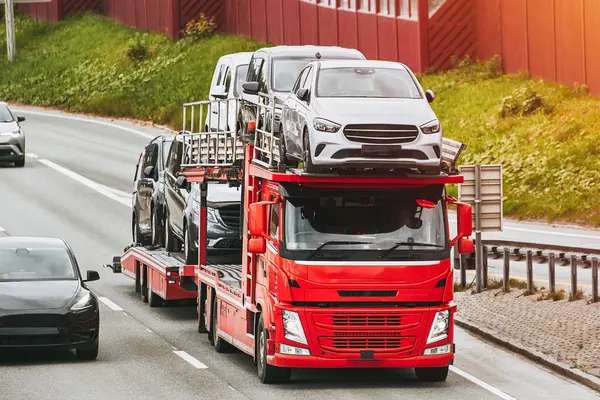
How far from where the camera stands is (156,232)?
992 inches

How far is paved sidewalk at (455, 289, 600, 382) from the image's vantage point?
61.1 feet

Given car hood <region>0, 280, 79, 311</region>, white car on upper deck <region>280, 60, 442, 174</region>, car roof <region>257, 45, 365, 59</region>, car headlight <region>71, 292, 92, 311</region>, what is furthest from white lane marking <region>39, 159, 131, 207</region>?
white car on upper deck <region>280, 60, 442, 174</region>

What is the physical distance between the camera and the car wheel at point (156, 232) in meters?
25.1

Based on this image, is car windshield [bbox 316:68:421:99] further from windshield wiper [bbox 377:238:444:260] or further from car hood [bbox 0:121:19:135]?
car hood [bbox 0:121:19:135]

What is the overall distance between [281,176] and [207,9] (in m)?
46.6

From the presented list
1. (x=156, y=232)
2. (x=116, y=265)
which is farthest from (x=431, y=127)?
(x=116, y=265)

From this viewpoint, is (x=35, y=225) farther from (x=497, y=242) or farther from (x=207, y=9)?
(x=207, y=9)

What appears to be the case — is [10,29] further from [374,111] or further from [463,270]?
[374,111]

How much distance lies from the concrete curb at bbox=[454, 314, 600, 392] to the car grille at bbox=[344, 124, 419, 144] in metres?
3.59

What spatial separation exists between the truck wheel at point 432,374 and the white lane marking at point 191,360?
9.45 feet

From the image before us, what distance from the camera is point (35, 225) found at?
33.6 meters

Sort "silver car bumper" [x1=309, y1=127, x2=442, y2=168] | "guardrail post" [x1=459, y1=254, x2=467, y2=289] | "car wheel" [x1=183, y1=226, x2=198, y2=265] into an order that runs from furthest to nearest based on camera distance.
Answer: "guardrail post" [x1=459, y1=254, x2=467, y2=289] → "car wheel" [x1=183, y1=226, x2=198, y2=265] → "silver car bumper" [x1=309, y1=127, x2=442, y2=168]

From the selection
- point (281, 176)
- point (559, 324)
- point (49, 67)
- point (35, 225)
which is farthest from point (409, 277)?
point (49, 67)

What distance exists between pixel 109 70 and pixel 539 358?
44345mm
